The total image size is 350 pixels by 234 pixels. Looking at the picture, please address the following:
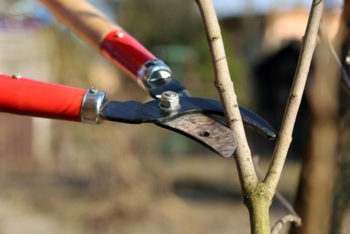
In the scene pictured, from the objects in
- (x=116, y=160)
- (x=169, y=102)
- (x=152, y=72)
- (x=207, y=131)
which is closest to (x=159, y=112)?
(x=169, y=102)

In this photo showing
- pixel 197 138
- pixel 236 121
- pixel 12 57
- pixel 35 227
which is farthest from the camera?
pixel 12 57

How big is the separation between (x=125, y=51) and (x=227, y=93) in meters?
0.59

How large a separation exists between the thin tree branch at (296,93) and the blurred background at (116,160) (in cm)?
51

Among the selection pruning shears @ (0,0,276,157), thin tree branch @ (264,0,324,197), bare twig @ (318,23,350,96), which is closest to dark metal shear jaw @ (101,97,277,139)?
pruning shears @ (0,0,276,157)

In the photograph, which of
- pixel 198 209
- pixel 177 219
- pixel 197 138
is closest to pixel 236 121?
pixel 197 138

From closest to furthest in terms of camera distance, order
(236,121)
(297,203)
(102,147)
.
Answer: (236,121) < (297,203) < (102,147)

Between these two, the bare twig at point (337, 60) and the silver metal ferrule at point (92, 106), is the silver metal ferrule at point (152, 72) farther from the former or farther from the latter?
the bare twig at point (337, 60)

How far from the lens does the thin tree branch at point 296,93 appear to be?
0.74 m

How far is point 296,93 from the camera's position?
0.75m

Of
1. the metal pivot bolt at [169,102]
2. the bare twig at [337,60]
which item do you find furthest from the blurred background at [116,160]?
the metal pivot bolt at [169,102]

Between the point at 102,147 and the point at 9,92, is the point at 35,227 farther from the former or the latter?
the point at 9,92

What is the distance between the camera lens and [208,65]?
11.7 metres

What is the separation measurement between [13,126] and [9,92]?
9.13 meters

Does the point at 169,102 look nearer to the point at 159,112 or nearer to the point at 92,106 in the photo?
the point at 159,112
